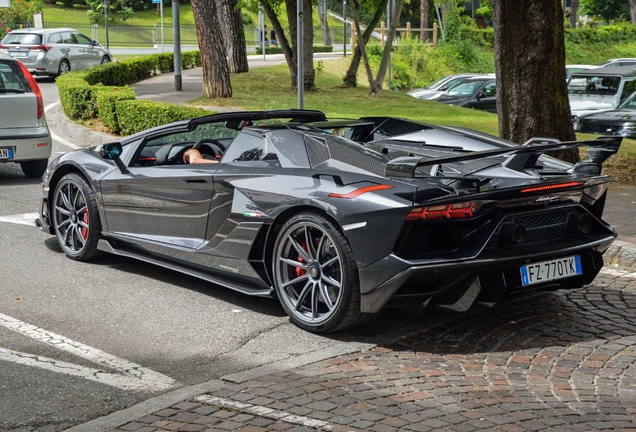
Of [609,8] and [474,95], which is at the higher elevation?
[609,8]

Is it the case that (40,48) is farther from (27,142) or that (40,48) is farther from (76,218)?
(76,218)

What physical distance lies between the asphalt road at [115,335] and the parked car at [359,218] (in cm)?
24

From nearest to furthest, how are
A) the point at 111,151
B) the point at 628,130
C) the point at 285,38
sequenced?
the point at 111,151 → the point at 628,130 → the point at 285,38

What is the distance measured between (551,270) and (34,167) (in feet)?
27.3

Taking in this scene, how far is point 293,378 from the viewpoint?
4793mm

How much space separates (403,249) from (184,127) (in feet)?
7.45

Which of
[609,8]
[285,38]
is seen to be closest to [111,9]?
[609,8]

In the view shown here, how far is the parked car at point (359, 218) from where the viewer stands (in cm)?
516

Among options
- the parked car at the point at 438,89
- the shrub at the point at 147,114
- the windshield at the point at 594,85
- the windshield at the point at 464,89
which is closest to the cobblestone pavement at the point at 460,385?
the shrub at the point at 147,114

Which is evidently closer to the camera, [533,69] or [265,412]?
[265,412]

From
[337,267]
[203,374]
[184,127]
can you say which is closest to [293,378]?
[203,374]

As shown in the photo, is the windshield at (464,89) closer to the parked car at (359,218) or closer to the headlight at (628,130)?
the headlight at (628,130)

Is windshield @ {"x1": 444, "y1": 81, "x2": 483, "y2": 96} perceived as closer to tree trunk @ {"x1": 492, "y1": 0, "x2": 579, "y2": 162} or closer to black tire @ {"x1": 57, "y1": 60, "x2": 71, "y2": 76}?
black tire @ {"x1": 57, "y1": 60, "x2": 71, "y2": 76}

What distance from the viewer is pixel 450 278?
17.0 feet
